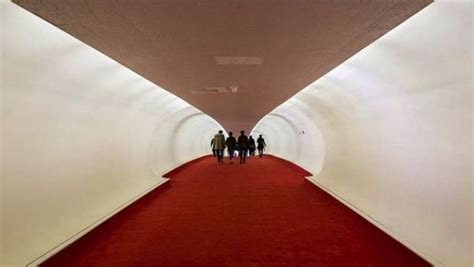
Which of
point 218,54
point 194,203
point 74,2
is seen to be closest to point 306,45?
point 218,54

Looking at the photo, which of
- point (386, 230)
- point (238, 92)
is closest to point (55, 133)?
point (238, 92)

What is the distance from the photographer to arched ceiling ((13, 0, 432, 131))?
2.79 meters

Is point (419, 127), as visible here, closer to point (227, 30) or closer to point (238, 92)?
point (227, 30)

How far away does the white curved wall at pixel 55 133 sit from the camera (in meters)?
3.41

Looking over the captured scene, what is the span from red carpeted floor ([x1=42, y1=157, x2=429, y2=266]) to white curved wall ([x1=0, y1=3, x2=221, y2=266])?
1.67ft

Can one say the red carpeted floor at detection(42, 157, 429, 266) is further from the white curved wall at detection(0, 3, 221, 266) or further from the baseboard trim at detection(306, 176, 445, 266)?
the white curved wall at detection(0, 3, 221, 266)

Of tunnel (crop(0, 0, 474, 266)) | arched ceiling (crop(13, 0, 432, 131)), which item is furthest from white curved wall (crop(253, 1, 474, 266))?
arched ceiling (crop(13, 0, 432, 131))

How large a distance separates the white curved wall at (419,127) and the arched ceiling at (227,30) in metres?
A: 0.49

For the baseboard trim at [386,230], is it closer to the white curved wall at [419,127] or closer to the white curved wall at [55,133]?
the white curved wall at [419,127]

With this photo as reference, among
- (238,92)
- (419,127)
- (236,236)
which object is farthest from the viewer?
(238,92)

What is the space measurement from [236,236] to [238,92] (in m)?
3.88

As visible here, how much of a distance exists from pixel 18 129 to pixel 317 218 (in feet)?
18.8

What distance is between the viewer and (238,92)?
7.91 meters

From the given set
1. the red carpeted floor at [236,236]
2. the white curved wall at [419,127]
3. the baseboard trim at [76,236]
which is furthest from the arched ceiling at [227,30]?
the red carpeted floor at [236,236]
